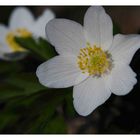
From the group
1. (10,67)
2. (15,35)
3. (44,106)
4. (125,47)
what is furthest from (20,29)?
(125,47)

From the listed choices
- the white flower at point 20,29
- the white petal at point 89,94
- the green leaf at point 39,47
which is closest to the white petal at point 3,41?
the white flower at point 20,29

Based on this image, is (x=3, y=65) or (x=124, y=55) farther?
(x=3, y=65)

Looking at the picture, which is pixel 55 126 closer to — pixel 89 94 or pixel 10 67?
pixel 89 94

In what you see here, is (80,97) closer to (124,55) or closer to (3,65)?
(124,55)

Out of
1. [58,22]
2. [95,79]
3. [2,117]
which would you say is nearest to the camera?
[58,22]

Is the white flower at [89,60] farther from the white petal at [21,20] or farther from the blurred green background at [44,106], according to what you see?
the white petal at [21,20]

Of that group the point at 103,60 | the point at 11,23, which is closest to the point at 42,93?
the point at 103,60
